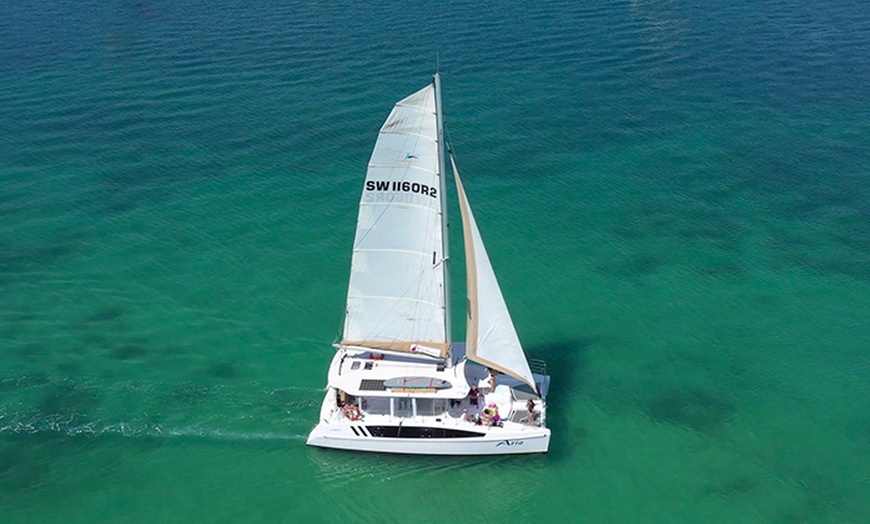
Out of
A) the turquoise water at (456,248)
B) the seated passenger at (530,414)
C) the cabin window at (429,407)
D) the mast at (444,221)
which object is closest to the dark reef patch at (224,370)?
the turquoise water at (456,248)

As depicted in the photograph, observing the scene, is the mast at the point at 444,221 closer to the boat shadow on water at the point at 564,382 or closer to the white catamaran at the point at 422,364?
the white catamaran at the point at 422,364

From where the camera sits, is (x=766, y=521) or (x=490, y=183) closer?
(x=766, y=521)

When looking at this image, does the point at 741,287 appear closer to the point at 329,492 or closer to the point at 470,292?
the point at 470,292

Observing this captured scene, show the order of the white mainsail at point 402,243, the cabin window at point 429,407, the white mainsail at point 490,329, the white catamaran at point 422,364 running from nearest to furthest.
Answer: the white mainsail at point 402,243 < the white catamaran at point 422,364 < the cabin window at point 429,407 < the white mainsail at point 490,329

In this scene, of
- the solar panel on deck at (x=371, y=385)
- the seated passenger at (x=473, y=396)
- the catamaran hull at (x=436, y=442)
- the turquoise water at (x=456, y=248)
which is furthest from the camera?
the seated passenger at (x=473, y=396)

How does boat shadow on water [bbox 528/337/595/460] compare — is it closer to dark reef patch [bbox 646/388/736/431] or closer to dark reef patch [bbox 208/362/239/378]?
dark reef patch [bbox 646/388/736/431]

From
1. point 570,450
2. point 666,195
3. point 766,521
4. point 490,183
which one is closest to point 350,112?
point 490,183

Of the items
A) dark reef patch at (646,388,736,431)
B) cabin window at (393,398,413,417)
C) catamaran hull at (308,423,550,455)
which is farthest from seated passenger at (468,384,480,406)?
dark reef patch at (646,388,736,431)
